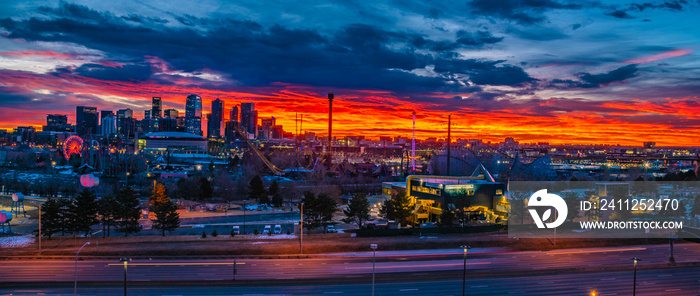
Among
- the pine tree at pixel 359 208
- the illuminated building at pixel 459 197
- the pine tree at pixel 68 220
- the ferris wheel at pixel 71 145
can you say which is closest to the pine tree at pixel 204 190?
the pine tree at pixel 68 220

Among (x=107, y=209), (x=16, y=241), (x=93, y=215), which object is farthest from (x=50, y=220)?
(x=107, y=209)

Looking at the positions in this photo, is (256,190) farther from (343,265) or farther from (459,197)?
(343,265)

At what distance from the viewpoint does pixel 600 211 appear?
42.3 meters

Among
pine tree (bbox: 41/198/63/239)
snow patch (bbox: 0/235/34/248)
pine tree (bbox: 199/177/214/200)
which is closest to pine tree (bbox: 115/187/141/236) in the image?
pine tree (bbox: 41/198/63/239)

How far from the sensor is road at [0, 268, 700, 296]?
66.7ft

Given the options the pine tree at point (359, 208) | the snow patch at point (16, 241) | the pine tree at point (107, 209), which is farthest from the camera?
the pine tree at point (359, 208)

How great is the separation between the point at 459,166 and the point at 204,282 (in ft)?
230

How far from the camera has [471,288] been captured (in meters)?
21.4

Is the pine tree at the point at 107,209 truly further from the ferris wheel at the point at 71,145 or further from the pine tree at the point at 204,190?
the ferris wheel at the point at 71,145

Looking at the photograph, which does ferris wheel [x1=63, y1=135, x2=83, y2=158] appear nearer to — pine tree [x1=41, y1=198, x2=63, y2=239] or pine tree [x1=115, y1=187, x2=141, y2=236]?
pine tree [x1=115, y1=187, x2=141, y2=236]

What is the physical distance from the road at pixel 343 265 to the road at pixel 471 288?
2.94ft

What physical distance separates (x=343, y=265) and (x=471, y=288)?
7153 mm

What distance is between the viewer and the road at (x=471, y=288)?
2033cm

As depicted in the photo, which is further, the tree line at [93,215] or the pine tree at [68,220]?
the pine tree at [68,220]
